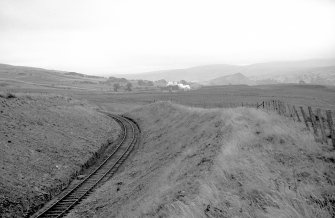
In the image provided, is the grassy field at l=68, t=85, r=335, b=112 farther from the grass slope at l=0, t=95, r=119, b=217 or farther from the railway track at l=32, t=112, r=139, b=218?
the grass slope at l=0, t=95, r=119, b=217

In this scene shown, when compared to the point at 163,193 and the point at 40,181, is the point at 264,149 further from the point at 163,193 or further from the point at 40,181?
the point at 40,181

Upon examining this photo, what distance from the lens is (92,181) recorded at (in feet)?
76.5

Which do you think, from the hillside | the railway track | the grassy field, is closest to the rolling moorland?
the hillside

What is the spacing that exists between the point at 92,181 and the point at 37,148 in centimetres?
635

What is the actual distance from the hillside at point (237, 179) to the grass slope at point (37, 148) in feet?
11.2

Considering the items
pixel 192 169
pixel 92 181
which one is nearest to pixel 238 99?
pixel 92 181

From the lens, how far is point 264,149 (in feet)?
54.4

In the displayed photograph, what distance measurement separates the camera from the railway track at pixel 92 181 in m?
18.0

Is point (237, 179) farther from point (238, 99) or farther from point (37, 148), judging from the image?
point (238, 99)

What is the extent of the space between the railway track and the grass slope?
109cm

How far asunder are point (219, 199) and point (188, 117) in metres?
24.0

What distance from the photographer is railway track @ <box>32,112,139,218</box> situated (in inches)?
709

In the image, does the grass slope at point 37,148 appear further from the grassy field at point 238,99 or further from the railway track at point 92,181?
the grassy field at point 238,99

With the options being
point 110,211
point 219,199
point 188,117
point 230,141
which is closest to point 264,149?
point 230,141
